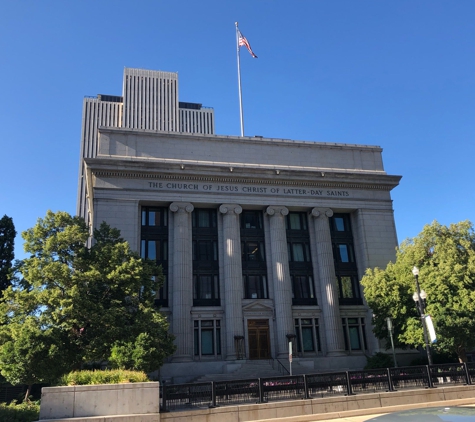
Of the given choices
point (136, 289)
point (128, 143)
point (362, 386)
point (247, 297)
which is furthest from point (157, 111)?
point (362, 386)

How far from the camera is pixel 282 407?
55.4 feet

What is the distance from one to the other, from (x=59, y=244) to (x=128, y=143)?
16622 mm

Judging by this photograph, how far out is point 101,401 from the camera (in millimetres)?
15109

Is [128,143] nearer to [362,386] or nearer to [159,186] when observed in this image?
[159,186]

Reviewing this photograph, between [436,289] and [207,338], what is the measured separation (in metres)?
19.3

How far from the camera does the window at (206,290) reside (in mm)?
39625

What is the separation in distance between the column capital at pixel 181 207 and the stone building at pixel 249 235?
0.44 ft

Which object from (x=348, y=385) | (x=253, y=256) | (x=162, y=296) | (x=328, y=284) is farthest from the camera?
(x=253, y=256)

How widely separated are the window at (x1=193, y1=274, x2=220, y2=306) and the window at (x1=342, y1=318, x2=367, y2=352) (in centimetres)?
1255

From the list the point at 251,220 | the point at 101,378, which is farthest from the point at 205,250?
the point at 101,378

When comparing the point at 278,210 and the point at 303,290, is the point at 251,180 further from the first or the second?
the point at 303,290

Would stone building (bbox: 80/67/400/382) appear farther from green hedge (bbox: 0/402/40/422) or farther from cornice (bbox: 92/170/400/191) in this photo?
green hedge (bbox: 0/402/40/422)

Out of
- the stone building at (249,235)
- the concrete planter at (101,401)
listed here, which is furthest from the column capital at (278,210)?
the concrete planter at (101,401)

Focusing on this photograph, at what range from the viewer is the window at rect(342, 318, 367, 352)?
41.2 metres
